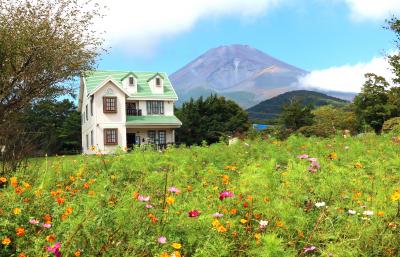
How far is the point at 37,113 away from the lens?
179ft

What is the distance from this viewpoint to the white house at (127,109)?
41.7m

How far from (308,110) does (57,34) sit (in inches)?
1589

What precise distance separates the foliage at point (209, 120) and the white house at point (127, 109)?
5.56 meters

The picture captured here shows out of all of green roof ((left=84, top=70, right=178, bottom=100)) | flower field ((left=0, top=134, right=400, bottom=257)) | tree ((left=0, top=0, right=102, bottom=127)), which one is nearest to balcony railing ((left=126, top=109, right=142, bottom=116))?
green roof ((left=84, top=70, right=178, bottom=100))

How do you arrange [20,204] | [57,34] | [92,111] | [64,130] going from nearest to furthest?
[20,204]
[57,34]
[92,111]
[64,130]

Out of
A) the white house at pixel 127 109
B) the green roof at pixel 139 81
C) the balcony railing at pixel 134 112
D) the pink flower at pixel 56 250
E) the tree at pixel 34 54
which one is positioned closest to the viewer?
the pink flower at pixel 56 250

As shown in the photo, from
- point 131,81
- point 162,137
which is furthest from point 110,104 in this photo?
point 162,137

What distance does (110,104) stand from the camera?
42.0m

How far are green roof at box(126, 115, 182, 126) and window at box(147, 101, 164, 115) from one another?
45 centimetres

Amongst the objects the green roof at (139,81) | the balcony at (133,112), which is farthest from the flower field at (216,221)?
the balcony at (133,112)

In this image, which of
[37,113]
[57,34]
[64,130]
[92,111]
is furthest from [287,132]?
[37,113]

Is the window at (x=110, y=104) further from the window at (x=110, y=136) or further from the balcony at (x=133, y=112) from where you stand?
the balcony at (x=133, y=112)

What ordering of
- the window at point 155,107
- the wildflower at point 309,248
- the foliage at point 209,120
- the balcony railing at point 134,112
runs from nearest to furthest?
the wildflower at point 309,248 < the balcony railing at point 134,112 < the window at point 155,107 < the foliage at point 209,120

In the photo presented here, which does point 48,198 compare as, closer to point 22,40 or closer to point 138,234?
point 138,234
